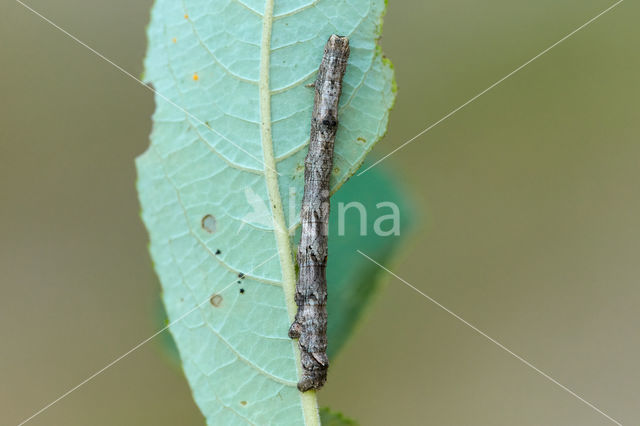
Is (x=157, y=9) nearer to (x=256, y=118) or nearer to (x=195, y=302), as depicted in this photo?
(x=256, y=118)

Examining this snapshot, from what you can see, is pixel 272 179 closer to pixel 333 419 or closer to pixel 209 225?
pixel 209 225

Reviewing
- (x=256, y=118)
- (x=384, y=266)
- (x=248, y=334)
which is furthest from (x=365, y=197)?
(x=248, y=334)

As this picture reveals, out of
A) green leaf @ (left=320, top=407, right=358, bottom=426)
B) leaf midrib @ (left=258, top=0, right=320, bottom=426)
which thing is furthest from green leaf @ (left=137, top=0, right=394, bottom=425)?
green leaf @ (left=320, top=407, right=358, bottom=426)

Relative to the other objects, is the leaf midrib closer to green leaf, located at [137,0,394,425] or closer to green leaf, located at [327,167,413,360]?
green leaf, located at [137,0,394,425]

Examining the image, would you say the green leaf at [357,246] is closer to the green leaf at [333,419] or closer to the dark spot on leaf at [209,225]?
the green leaf at [333,419]

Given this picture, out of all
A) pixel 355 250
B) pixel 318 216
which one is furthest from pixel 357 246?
pixel 318 216

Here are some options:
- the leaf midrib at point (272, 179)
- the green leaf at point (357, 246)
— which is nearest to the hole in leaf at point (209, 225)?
the leaf midrib at point (272, 179)
